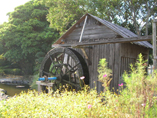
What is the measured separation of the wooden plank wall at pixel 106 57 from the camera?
6.87m

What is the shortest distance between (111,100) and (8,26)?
1765 cm

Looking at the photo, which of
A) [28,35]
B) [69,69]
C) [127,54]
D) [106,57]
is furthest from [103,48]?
[28,35]

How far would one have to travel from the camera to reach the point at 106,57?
7.21 m

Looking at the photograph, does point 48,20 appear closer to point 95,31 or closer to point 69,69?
point 69,69

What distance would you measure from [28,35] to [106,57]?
12.5 meters

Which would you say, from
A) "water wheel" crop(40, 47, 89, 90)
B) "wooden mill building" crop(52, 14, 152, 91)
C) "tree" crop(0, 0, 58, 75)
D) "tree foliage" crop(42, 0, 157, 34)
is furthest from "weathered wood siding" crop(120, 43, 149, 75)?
"tree" crop(0, 0, 58, 75)

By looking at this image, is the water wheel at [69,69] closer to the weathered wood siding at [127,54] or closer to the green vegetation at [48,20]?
the weathered wood siding at [127,54]

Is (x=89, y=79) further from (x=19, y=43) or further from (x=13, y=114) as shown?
(x=19, y=43)

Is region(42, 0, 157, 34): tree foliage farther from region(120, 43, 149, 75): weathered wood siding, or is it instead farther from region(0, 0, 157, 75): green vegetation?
region(120, 43, 149, 75): weathered wood siding

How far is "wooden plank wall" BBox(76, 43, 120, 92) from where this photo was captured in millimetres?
6871

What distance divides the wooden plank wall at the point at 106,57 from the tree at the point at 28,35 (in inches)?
384

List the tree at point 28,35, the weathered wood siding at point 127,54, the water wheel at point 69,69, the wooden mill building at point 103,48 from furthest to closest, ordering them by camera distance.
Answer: the tree at point 28,35
the water wheel at point 69,69
the weathered wood siding at point 127,54
the wooden mill building at point 103,48

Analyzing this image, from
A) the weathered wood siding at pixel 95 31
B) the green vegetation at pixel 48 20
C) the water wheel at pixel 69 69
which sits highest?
the green vegetation at pixel 48 20

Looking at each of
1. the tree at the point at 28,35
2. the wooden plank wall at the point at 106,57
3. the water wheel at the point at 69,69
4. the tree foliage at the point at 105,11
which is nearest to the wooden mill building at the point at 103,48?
the wooden plank wall at the point at 106,57
